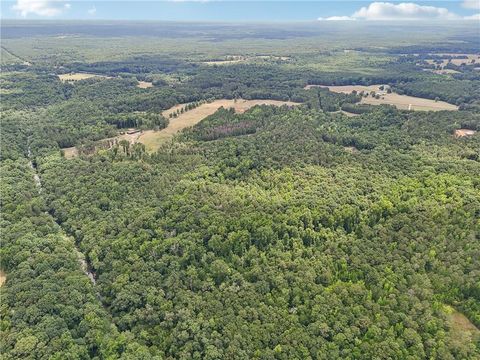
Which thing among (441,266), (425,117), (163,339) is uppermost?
(425,117)

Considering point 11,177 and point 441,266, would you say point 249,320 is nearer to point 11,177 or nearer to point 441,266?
point 441,266

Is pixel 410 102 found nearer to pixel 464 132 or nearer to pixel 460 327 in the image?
pixel 464 132

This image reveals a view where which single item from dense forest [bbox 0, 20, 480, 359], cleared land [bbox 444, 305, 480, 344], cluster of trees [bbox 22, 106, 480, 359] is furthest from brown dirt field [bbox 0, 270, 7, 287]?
cleared land [bbox 444, 305, 480, 344]

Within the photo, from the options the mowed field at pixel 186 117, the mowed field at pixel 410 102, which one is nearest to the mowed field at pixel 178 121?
the mowed field at pixel 186 117

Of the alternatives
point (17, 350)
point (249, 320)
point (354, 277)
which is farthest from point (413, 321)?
point (17, 350)

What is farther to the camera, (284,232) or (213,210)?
(213,210)

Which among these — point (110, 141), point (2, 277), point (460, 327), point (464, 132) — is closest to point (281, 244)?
point (460, 327)
